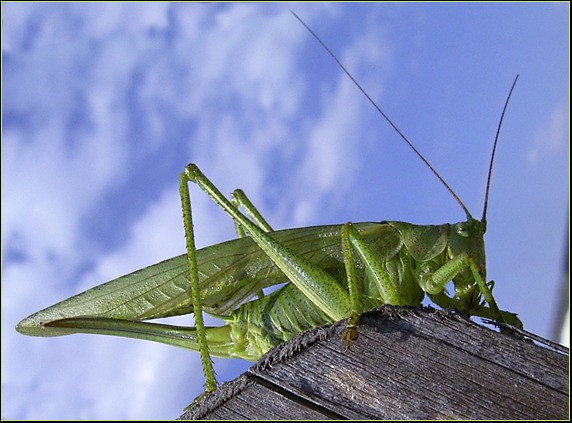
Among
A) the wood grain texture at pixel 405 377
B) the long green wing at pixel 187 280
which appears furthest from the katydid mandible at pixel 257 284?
the wood grain texture at pixel 405 377

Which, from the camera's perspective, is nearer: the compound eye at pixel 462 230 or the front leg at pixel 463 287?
the front leg at pixel 463 287

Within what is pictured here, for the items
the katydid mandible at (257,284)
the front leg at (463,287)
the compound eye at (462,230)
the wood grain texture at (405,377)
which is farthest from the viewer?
the compound eye at (462,230)

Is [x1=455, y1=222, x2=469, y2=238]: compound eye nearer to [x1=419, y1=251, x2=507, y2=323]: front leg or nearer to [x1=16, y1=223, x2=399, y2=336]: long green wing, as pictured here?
[x1=419, y1=251, x2=507, y2=323]: front leg

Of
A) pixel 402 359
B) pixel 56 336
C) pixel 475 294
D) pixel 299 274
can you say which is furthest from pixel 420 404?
pixel 56 336

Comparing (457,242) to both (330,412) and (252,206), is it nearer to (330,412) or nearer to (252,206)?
(252,206)

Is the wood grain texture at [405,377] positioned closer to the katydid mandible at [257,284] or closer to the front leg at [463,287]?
the front leg at [463,287]

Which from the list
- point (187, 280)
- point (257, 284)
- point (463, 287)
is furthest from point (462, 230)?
point (187, 280)

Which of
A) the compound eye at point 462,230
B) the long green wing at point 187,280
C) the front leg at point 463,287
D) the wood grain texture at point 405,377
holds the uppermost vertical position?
the long green wing at point 187,280

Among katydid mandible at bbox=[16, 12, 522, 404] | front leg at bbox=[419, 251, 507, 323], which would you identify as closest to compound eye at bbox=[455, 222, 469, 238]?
katydid mandible at bbox=[16, 12, 522, 404]
